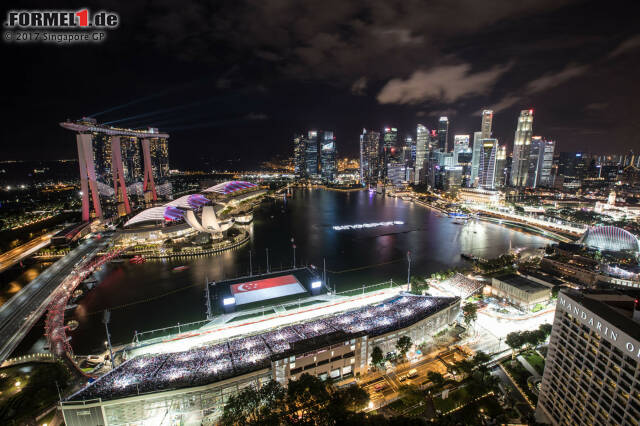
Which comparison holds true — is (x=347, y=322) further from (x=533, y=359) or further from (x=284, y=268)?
(x=284, y=268)

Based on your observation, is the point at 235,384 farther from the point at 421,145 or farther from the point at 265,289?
the point at 421,145

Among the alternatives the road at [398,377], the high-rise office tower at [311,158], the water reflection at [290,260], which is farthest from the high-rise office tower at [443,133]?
the road at [398,377]

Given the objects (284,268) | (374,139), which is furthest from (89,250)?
(374,139)

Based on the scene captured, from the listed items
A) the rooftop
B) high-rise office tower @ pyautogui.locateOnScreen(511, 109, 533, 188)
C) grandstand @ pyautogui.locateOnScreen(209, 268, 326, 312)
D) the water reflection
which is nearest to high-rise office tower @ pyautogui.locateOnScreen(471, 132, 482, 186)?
high-rise office tower @ pyautogui.locateOnScreen(511, 109, 533, 188)

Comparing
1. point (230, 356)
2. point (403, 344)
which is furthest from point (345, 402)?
point (230, 356)

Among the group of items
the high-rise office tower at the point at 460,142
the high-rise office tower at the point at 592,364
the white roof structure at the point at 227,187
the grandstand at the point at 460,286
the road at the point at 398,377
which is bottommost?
the road at the point at 398,377

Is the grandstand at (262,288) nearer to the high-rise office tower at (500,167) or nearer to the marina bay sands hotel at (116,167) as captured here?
the marina bay sands hotel at (116,167)

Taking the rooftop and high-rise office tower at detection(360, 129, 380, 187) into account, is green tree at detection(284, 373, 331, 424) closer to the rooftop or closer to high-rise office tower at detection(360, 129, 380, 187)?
the rooftop
